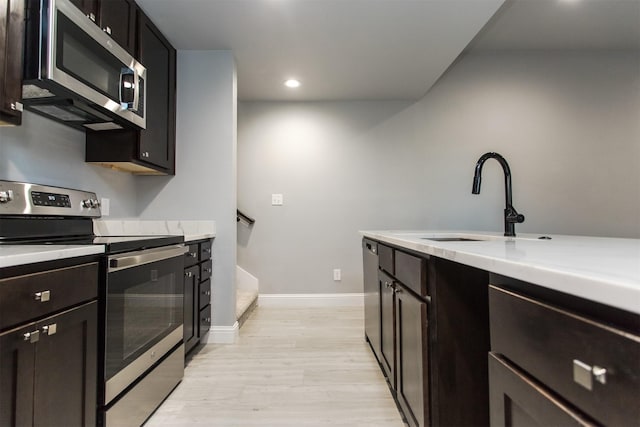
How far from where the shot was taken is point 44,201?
1.53 meters

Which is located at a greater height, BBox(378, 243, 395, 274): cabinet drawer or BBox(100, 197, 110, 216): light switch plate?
BBox(100, 197, 110, 216): light switch plate

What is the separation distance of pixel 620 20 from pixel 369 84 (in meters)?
2.23

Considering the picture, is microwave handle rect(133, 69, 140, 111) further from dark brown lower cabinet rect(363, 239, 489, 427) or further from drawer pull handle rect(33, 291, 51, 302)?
dark brown lower cabinet rect(363, 239, 489, 427)

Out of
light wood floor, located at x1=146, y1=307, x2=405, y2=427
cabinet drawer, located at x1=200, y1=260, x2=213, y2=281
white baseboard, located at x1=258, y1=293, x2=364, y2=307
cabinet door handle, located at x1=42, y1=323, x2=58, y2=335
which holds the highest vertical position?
cabinet door handle, located at x1=42, y1=323, x2=58, y2=335

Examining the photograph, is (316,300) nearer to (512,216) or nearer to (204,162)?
(204,162)

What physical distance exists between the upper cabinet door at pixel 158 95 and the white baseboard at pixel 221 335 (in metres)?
1.29

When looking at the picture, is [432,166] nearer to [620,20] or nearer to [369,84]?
[369,84]

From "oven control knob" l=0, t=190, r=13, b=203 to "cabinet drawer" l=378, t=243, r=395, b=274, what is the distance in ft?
5.60

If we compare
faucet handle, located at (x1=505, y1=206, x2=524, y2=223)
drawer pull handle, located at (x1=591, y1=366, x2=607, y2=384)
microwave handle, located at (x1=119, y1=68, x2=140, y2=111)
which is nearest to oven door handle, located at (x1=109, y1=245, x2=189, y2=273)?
microwave handle, located at (x1=119, y1=68, x2=140, y2=111)

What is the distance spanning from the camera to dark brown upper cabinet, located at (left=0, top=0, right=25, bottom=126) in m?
1.14

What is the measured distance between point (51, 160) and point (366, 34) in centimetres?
212

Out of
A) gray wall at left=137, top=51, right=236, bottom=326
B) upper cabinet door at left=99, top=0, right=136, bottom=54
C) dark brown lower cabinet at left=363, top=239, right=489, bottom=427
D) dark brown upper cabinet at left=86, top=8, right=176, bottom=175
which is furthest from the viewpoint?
gray wall at left=137, top=51, right=236, bottom=326

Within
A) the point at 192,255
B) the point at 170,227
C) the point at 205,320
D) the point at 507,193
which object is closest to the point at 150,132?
the point at 170,227

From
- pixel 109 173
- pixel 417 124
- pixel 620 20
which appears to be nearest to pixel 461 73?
pixel 417 124
